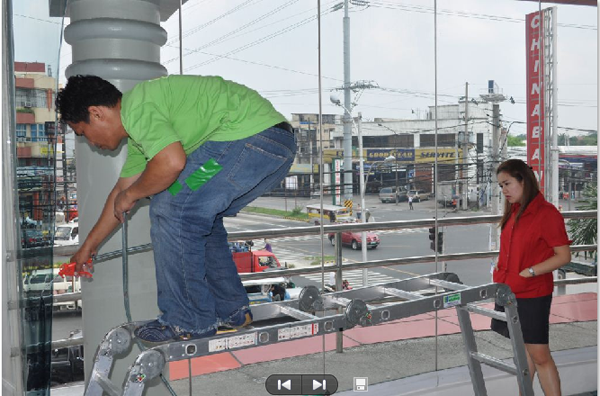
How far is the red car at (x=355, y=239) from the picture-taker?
3.04 metres

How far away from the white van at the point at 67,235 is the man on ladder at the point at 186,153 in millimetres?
646

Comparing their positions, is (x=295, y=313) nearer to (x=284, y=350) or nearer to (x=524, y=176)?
(x=524, y=176)

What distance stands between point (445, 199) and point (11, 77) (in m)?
2.38

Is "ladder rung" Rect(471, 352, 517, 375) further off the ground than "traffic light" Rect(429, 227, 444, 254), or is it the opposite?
"traffic light" Rect(429, 227, 444, 254)

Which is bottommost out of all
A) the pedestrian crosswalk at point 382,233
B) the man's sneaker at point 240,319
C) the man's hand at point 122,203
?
the man's sneaker at point 240,319

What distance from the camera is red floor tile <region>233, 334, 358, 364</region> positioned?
306 centimetres

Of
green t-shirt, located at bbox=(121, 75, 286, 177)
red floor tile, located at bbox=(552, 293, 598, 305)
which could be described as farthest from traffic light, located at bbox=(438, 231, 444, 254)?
green t-shirt, located at bbox=(121, 75, 286, 177)

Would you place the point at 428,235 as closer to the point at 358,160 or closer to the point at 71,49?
the point at 358,160

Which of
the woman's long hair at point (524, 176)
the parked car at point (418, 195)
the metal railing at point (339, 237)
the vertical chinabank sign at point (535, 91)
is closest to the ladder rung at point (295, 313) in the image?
the metal railing at point (339, 237)

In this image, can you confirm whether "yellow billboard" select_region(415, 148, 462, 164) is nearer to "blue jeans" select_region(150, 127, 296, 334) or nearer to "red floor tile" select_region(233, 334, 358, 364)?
"red floor tile" select_region(233, 334, 358, 364)

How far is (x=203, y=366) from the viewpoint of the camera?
292cm

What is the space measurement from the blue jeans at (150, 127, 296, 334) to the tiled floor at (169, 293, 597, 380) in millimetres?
1324

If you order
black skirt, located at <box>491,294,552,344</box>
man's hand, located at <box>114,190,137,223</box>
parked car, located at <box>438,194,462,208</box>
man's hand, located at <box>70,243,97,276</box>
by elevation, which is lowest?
black skirt, located at <box>491,294,552,344</box>

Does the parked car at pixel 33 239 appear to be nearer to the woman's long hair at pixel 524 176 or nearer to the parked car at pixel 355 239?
the parked car at pixel 355 239
